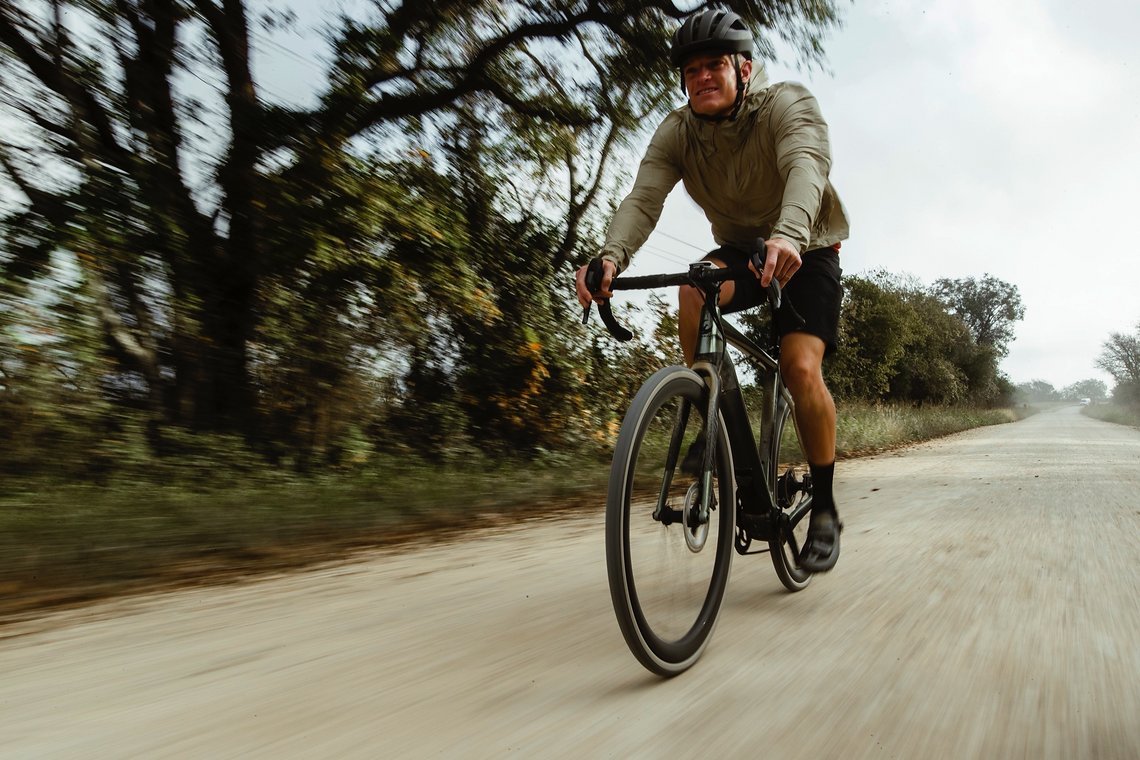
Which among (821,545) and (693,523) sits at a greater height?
(693,523)

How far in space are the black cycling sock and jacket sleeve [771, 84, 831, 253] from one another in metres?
0.99

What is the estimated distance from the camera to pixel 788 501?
3.11 meters

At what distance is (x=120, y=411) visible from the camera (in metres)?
5.70

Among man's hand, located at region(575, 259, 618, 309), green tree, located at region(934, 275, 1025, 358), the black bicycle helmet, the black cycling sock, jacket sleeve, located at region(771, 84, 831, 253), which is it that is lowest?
the black cycling sock

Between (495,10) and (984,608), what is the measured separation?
8.22 metres

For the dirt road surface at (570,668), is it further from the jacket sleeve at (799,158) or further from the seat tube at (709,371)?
the jacket sleeve at (799,158)

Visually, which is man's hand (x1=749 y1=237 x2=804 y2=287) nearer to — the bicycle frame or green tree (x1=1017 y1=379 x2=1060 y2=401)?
A: the bicycle frame

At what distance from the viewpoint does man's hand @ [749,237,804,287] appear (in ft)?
7.40

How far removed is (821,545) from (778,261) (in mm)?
1397

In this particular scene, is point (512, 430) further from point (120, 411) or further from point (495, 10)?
point (495, 10)

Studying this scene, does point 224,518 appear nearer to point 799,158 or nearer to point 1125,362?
point 799,158

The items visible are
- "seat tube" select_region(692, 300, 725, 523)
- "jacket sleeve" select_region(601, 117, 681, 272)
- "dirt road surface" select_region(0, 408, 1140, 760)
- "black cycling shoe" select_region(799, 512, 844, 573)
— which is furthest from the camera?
"black cycling shoe" select_region(799, 512, 844, 573)

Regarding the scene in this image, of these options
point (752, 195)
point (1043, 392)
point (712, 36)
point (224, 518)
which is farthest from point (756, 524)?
point (1043, 392)

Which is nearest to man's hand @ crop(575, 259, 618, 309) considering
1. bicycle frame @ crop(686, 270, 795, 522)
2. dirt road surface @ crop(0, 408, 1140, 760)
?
bicycle frame @ crop(686, 270, 795, 522)
